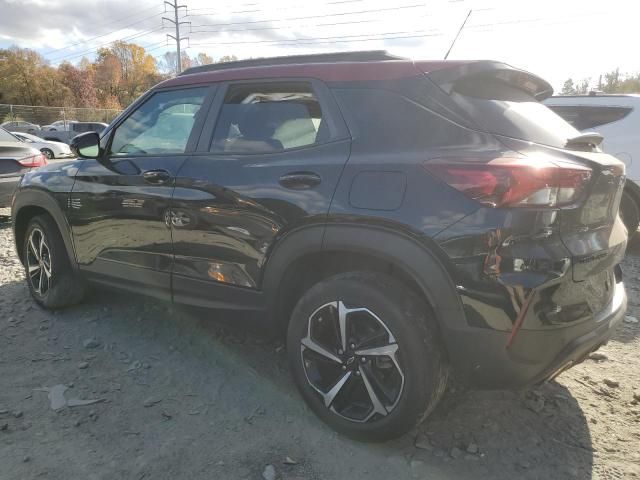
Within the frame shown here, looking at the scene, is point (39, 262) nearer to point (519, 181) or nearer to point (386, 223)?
point (386, 223)

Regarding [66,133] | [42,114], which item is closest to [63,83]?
[42,114]

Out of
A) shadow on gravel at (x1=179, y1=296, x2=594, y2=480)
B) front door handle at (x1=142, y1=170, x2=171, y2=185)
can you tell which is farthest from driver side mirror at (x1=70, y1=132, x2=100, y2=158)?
shadow on gravel at (x1=179, y1=296, x2=594, y2=480)

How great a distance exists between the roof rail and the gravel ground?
4.91ft

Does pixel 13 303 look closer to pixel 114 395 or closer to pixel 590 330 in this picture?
pixel 114 395

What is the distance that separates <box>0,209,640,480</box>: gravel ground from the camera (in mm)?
2279

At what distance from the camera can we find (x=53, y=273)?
3.89m

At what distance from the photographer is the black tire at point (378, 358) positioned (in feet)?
7.04

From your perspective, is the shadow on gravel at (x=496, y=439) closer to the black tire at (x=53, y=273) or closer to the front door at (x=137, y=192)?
the front door at (x=137, y=192)

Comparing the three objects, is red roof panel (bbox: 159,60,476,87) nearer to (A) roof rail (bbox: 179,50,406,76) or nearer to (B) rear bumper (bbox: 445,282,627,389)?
(A) roof rail (bbox: 179,50,406,76)

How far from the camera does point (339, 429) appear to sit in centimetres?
245

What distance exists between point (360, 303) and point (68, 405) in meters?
1.74

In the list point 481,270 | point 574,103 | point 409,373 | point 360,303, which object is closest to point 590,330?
point 481,270

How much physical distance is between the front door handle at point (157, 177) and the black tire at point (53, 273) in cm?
127

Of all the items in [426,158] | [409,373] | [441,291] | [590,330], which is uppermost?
[426,158]
